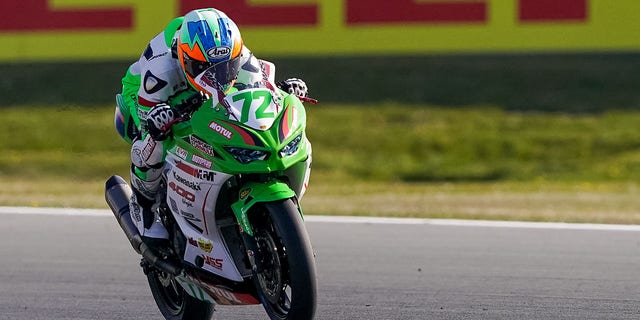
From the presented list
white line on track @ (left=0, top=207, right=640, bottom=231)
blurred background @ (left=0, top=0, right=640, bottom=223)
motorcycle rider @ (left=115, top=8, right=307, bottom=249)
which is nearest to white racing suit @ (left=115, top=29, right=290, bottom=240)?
motorcycle rider @ (left=115, top=8, right=307, bottom=249)

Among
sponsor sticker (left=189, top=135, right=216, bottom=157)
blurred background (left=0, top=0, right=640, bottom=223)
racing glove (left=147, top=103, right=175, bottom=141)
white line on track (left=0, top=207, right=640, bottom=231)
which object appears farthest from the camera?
blurred background (left=0, top=0, right=640, bottom=223)

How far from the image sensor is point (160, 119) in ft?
16.3

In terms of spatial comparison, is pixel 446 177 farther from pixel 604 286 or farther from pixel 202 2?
pixel 604 286

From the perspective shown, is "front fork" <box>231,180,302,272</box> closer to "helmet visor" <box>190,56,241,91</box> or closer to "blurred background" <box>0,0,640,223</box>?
"helmet visor" <box>190,56,241,91</box>

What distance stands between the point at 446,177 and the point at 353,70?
3317 mm

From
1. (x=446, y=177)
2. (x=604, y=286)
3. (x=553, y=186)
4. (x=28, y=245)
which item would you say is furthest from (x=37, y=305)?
(x=446, y=177)

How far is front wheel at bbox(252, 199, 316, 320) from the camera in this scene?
4.50m

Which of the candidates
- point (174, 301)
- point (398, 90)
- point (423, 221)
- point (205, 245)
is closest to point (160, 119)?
point (205, 245)

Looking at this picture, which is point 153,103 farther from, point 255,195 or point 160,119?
point 255,195

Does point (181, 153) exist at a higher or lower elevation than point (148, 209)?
higher

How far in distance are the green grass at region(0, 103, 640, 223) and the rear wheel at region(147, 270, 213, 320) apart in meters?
7.41

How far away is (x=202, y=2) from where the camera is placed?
16.0 meters

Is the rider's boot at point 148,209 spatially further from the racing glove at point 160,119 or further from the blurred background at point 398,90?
the blurred background at point 398,90

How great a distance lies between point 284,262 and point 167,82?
1.14 m
